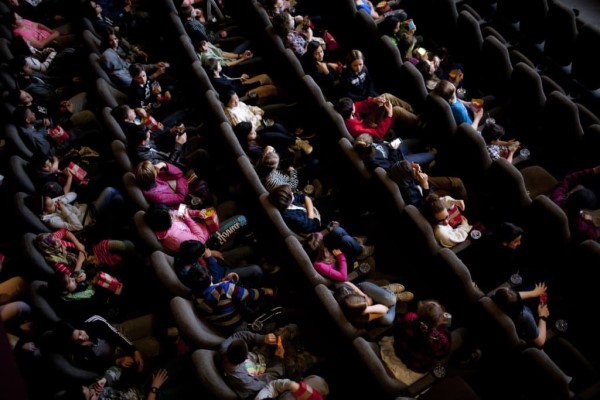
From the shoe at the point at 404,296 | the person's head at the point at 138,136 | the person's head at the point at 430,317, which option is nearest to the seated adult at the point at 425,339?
the person's head at the point at 430,317

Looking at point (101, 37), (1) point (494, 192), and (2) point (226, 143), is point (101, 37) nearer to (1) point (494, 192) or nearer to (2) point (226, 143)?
(2) point (226, 143)

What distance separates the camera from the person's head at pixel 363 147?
11.2 feet

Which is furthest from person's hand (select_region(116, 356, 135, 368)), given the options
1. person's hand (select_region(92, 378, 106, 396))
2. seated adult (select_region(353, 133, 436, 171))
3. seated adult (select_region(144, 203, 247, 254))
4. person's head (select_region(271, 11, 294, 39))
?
person's head (select_region(271, 11, 294, 39))

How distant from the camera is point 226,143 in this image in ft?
11.7

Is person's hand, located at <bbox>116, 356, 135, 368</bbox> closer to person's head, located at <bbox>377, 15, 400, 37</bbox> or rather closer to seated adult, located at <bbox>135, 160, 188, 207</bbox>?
seated adult, located at <bbox>135, 160, 188, 207</bbox>

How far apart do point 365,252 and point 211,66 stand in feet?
6.95

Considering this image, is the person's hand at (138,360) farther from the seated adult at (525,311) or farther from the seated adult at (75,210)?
the seated adult at (525,311)

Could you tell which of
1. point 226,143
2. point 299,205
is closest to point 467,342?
point 299,205

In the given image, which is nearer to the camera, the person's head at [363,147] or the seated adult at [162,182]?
the seated adult at [162,182]

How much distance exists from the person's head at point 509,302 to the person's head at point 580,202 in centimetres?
95

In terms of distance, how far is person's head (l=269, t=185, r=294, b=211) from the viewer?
122 inches

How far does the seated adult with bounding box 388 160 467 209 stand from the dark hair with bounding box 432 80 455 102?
0.68m

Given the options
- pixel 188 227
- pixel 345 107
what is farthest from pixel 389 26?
pixel 188 227

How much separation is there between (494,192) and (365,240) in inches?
38.6
